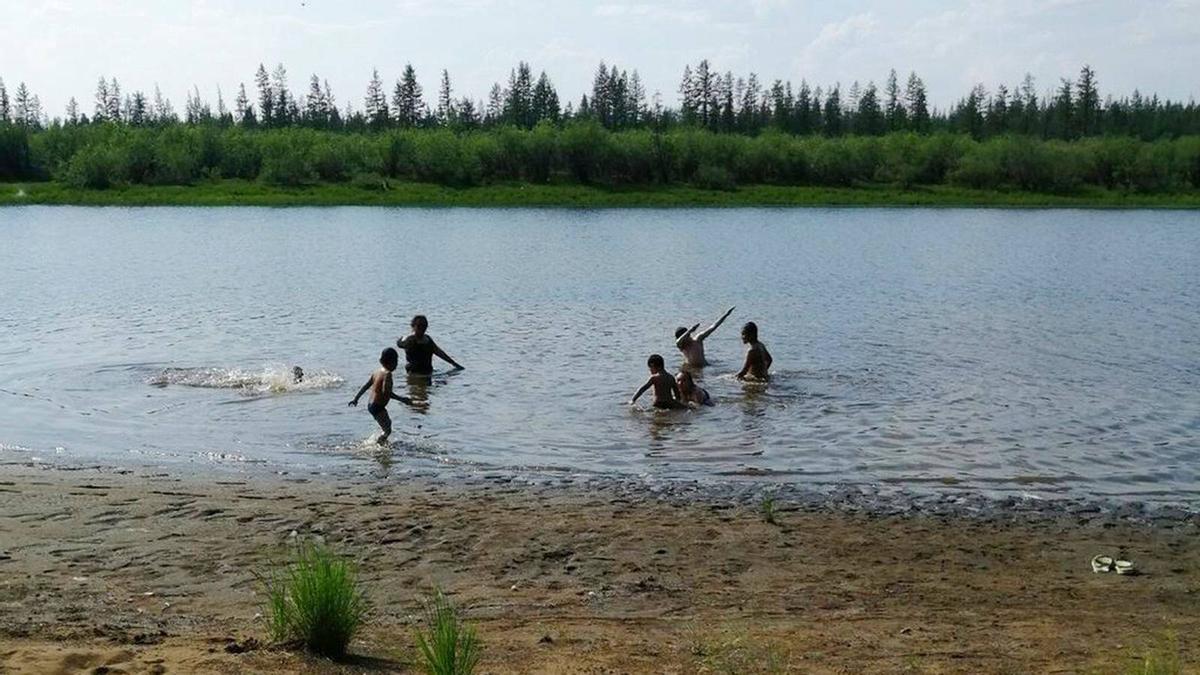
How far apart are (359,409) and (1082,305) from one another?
25889 millimetres

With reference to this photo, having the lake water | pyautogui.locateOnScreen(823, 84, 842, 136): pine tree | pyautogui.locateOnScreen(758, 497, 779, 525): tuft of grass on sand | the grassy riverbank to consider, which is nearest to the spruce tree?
pyautogui.locateOnScreen(823, 84, 842, 136): pine tree

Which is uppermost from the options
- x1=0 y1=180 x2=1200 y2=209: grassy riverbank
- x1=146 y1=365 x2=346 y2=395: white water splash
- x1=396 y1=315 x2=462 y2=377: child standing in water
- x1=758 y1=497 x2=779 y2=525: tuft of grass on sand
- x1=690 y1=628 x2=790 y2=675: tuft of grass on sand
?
x1=0 y1=180 x2=1200 y2=209: grassy riverbank

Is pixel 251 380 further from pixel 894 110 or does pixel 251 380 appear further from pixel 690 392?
pixel 894 110

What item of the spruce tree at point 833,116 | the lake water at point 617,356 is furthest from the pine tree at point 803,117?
the lake water at point 617,356

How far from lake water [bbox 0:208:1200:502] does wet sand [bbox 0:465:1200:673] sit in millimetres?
2221

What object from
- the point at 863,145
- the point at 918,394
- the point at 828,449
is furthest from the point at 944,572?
the point at 863,145

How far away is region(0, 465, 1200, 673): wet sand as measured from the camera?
27.3 ft

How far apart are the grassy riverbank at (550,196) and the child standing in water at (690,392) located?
77.4 m

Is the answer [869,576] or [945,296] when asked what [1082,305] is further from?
[869,576]

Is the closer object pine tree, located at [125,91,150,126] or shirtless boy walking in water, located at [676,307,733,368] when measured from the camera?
shirtless boy walking in water, located at [676,307,733,368]

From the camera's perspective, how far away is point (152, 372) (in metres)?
23.0

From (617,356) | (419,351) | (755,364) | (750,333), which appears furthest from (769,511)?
(617,356)

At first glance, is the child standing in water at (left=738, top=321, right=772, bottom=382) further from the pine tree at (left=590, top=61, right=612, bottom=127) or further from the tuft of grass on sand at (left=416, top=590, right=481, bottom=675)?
the pine tree at (left=590, top=61, right=612, bottom=127)

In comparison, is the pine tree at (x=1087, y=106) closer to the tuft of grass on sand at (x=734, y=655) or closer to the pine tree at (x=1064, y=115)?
the pine tree at (x=1064, y=115)
